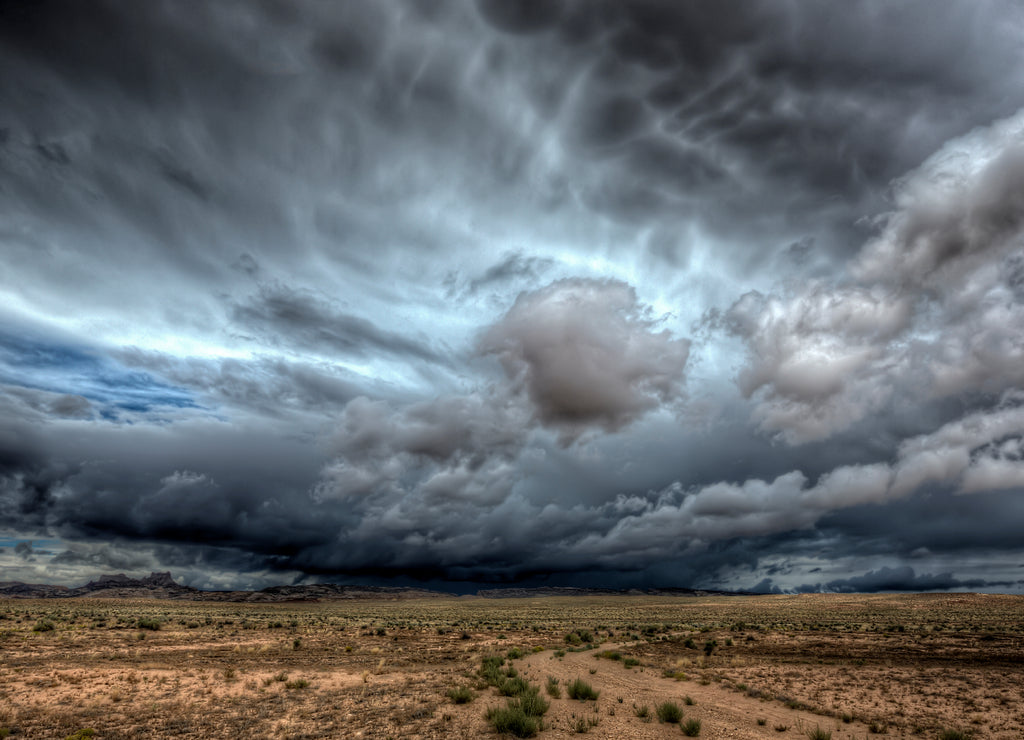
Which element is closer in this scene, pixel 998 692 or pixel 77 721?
pixel 77 721

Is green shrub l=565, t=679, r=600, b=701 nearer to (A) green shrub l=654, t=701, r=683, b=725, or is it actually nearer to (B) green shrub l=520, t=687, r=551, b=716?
(B) green shrub l=520, t=687, r=551, b=716

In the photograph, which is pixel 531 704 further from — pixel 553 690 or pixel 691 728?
pixel 691 728

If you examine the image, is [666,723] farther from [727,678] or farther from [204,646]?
[204,646]

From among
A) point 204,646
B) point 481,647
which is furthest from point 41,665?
point 481,647

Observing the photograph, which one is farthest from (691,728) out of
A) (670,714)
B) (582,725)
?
(582,725)

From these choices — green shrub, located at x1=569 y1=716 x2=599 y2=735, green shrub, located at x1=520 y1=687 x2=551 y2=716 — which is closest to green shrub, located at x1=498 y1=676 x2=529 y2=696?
green shrub, located at x1=520 y1=687 x2=551 y2=716

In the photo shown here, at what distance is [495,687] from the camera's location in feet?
71.4

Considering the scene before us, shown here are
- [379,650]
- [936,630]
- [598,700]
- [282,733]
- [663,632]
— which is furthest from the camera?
[663,632]

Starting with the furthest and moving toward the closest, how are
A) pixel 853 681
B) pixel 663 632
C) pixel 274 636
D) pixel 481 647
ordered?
1. pixel 663 632
2. pixel 274 636
3. pixel 481 647
4. pixel 853 681

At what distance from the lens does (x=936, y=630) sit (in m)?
45.9

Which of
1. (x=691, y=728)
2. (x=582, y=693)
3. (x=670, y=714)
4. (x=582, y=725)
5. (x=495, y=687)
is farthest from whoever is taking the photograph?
(x=495, y=687)

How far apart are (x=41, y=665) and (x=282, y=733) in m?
17.8

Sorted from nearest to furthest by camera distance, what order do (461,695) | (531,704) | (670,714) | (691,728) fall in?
1. (691,728)
2. (670,714)
3. (531,704)
4. (461,695)

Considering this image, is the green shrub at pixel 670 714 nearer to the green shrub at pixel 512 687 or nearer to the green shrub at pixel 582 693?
the green shrub at pixel 582 693
